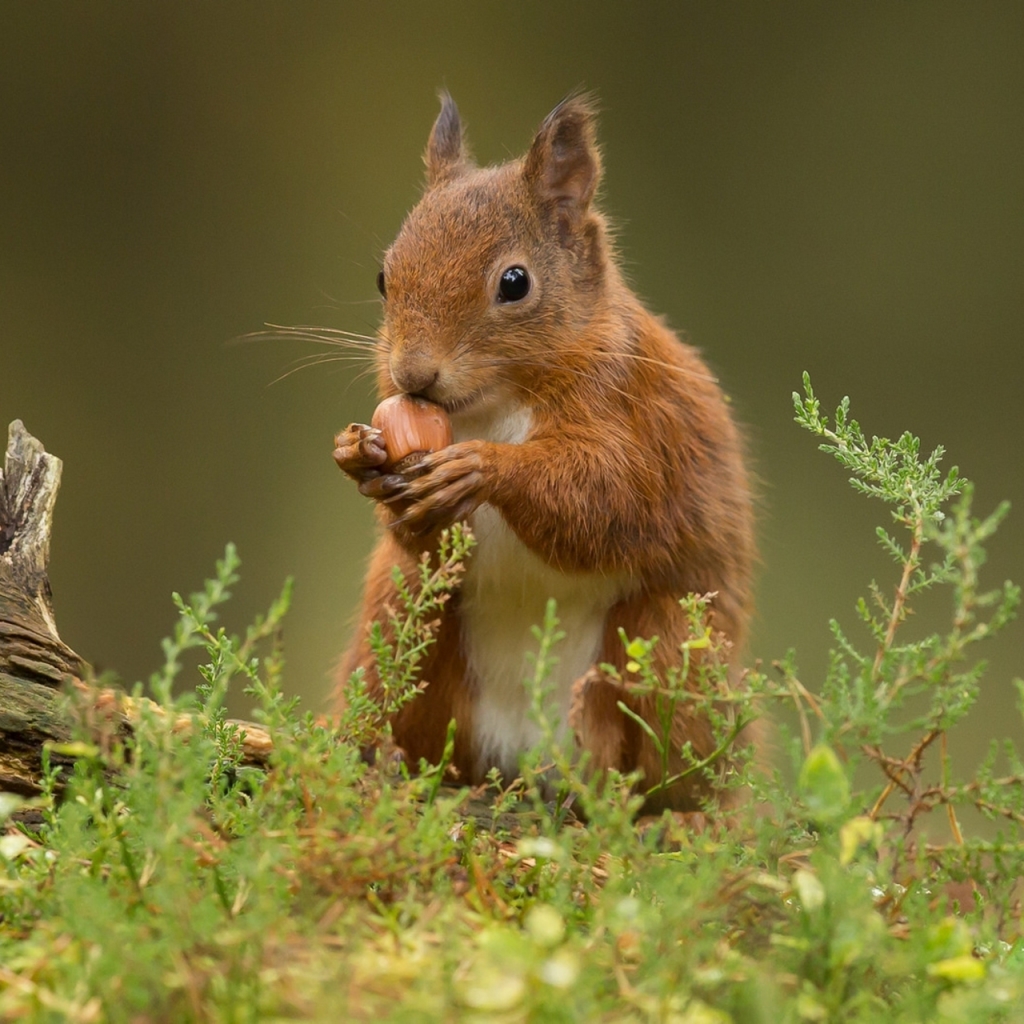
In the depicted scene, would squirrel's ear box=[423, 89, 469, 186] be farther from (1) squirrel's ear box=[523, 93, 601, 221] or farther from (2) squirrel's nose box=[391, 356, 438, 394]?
(2) squirrel's nose box=[391, 356, 438, 394]

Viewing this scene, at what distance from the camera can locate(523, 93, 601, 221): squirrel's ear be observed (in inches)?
51.8

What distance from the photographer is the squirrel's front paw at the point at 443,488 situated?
113 centimetres

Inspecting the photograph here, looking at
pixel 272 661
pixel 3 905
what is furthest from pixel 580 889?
pixel 3 905

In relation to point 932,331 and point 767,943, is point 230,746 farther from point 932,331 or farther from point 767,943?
point 932,331

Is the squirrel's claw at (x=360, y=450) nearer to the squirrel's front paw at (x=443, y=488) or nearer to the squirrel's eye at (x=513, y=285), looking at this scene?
the squirrel's front paw at (x=443, y=488)

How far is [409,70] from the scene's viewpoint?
9.34 ft

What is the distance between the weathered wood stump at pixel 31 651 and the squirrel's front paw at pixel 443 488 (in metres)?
0.25

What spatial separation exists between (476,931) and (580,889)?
0.52 ft

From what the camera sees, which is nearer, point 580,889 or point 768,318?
point 580,889

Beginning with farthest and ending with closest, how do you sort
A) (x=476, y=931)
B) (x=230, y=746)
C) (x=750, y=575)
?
(x=750, y=575) → (x=230, y=746) → (x=476, y=931)

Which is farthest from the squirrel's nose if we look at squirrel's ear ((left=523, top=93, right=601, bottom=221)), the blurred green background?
the blurred green background

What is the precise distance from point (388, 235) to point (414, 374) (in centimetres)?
173

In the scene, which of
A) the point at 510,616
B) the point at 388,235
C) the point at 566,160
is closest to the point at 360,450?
the point at 510,616

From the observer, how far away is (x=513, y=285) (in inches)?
49.6
